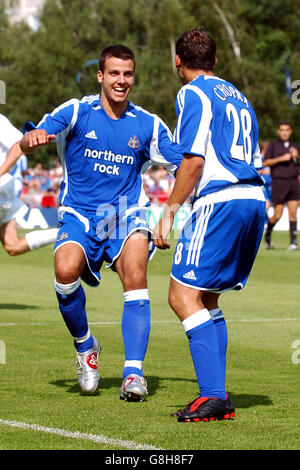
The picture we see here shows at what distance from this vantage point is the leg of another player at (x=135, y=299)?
6.90m

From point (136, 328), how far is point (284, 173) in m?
14.6

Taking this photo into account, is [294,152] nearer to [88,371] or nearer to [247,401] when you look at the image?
[88,371]

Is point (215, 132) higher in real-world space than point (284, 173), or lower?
higher

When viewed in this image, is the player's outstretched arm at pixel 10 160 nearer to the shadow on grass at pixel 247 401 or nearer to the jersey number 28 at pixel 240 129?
the shadow on grass at pixel 247 401

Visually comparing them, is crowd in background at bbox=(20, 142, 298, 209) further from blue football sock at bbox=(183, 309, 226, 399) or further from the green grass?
blue football sock at bbox=(183, 309, 226, 399)

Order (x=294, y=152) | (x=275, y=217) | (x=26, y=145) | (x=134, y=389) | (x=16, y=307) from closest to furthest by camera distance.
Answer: (x=134, y=389), (x=26, y=145), (x=16, y=307), (x=275, y=217), (x=294, y=152)

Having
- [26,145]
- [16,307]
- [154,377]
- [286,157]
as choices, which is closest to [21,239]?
[16,307]

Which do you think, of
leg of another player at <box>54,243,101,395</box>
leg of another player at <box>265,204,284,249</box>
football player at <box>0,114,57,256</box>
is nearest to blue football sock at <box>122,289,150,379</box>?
leg of another player at <box>54,243,101,395</box>

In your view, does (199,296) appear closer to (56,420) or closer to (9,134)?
(56,420)

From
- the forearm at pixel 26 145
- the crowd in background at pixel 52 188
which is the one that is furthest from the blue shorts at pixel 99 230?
the crowd in background at pixel 52 188

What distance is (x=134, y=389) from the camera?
6.48 meters

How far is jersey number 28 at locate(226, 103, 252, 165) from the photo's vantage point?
19.3ft
